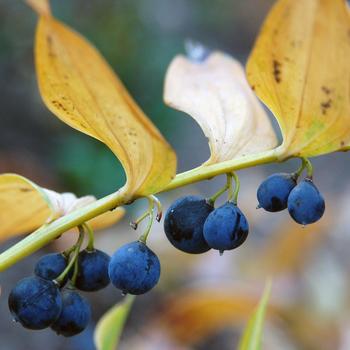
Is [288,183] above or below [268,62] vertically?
below

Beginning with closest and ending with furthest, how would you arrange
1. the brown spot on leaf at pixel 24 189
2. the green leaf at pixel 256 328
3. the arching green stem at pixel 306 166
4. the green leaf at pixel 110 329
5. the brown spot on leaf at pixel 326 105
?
the brown spot on leaf at pixel 326 105 < the arching green stem at pixel 306 166 < the brown spot on leaf at pixel 24 189 < the green leaf at pixel 256 328 < the green leaf at pixel 110 329

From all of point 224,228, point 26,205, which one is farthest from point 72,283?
point 224,228

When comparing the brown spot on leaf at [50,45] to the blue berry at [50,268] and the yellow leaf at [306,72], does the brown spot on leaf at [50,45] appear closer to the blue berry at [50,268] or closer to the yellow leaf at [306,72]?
the yellow leaf at [306,72]

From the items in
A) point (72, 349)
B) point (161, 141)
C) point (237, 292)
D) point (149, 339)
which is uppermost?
point (161, 141)

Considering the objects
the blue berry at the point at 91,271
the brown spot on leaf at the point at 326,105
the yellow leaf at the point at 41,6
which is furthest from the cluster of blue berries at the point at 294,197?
the yellow leaf at the point at 41,6

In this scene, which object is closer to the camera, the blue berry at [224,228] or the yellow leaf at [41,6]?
the yellow leaf at [41,6]

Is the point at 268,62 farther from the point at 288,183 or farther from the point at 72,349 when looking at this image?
the point at 72,349

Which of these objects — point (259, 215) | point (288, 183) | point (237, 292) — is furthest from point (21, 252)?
point (259, 215)
